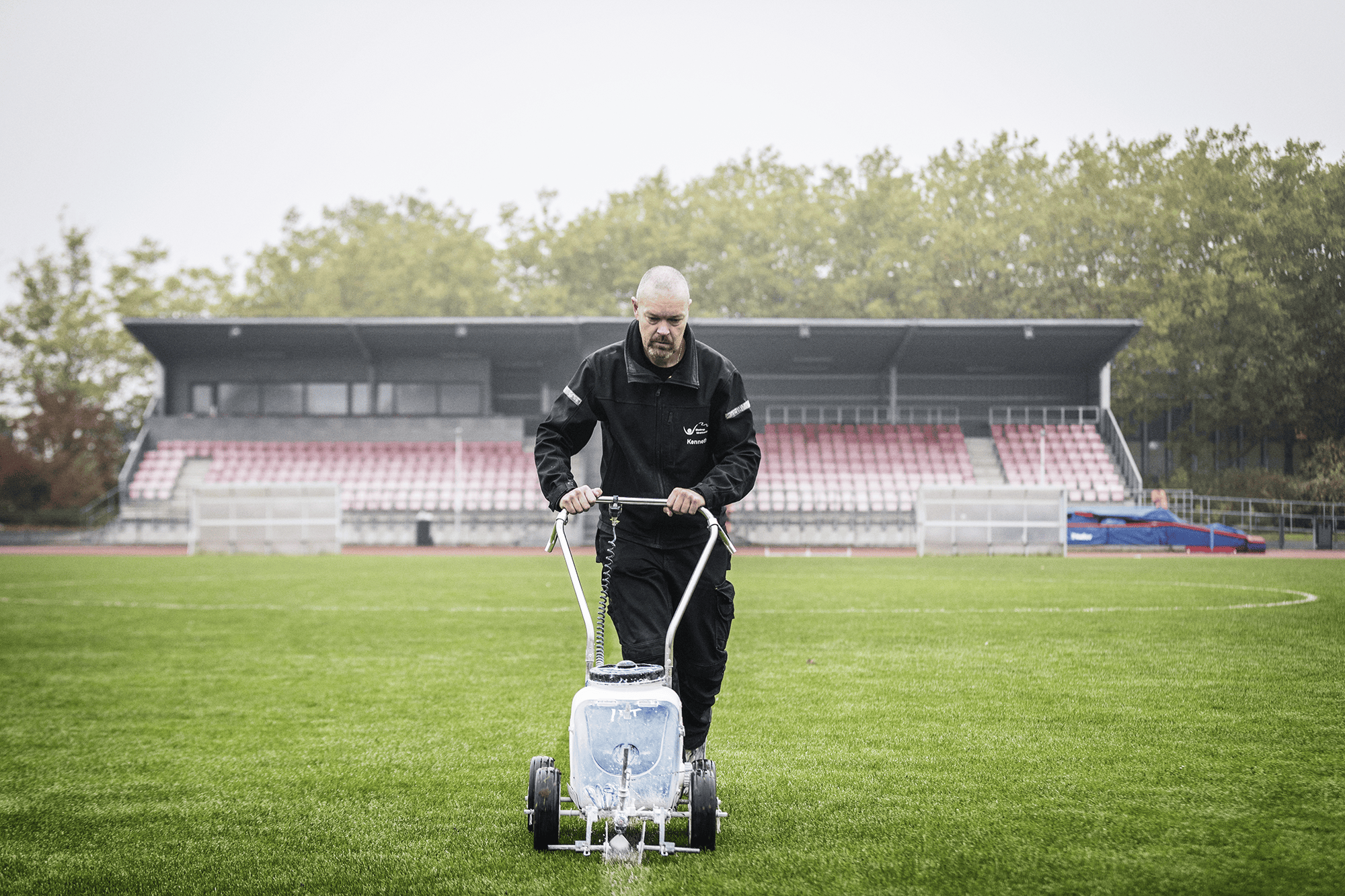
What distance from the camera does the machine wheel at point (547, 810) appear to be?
393 centimetres

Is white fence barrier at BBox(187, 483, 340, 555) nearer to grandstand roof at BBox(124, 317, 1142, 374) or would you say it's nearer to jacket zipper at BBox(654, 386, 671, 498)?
grandstand roof at BBox(124, 317, 1142, 374)

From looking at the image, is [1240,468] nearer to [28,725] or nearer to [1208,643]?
[1208,643]

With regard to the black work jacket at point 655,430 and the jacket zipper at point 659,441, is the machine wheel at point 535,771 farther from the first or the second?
the jacket zipper at point 659,441

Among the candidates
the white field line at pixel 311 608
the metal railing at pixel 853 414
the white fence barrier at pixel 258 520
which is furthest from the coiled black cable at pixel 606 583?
the metal railing at pixel 853 414

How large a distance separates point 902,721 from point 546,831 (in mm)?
2834

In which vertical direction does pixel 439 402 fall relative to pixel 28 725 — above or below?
above

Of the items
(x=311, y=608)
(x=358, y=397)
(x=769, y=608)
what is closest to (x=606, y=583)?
(x=769, y=608)

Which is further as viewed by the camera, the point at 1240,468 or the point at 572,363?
the point at 1240,468

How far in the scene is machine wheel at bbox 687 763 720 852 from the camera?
12.9 ft

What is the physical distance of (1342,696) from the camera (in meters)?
6.76

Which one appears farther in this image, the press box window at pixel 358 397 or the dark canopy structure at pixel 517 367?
the press box window at pixel 358 397

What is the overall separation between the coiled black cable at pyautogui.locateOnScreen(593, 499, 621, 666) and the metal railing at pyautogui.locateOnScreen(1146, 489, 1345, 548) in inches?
1062

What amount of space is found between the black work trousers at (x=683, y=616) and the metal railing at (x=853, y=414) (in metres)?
31.2

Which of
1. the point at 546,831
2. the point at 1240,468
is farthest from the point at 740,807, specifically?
the point at 1240,468
